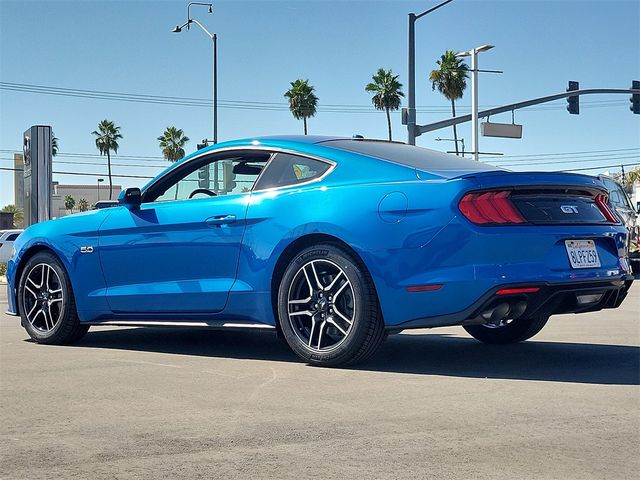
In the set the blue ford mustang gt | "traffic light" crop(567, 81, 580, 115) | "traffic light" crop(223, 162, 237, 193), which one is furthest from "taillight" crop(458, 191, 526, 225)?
"traffic light" crop(567, 81, 580, 115)

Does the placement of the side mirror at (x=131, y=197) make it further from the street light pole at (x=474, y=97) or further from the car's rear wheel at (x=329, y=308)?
the street light pole at (x=474, y=97)

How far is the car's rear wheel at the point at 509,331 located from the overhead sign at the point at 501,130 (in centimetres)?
2233

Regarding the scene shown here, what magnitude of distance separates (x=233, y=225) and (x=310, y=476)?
310 centimetres

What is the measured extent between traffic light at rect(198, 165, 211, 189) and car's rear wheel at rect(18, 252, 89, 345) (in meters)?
1.36

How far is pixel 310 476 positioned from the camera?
133 inches

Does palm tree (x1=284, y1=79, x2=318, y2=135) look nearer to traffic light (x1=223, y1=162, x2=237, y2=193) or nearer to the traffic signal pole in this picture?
the traffic signal pole

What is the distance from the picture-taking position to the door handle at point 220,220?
248 inches

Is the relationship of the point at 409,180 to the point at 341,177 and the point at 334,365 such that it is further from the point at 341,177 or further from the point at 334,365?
the point at 334,365

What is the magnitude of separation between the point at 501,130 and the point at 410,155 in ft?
78.2

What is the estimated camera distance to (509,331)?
707 cm

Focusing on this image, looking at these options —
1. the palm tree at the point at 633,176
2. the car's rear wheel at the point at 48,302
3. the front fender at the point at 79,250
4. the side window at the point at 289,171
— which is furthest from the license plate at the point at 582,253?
the palm tree at the point at 633,176

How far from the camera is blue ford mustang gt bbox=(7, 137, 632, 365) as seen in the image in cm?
539

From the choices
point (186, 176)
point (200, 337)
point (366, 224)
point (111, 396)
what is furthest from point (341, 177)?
point (200, 337)

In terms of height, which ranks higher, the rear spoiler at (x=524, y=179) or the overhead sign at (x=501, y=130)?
the overhead sign at (x=501, y=130)
